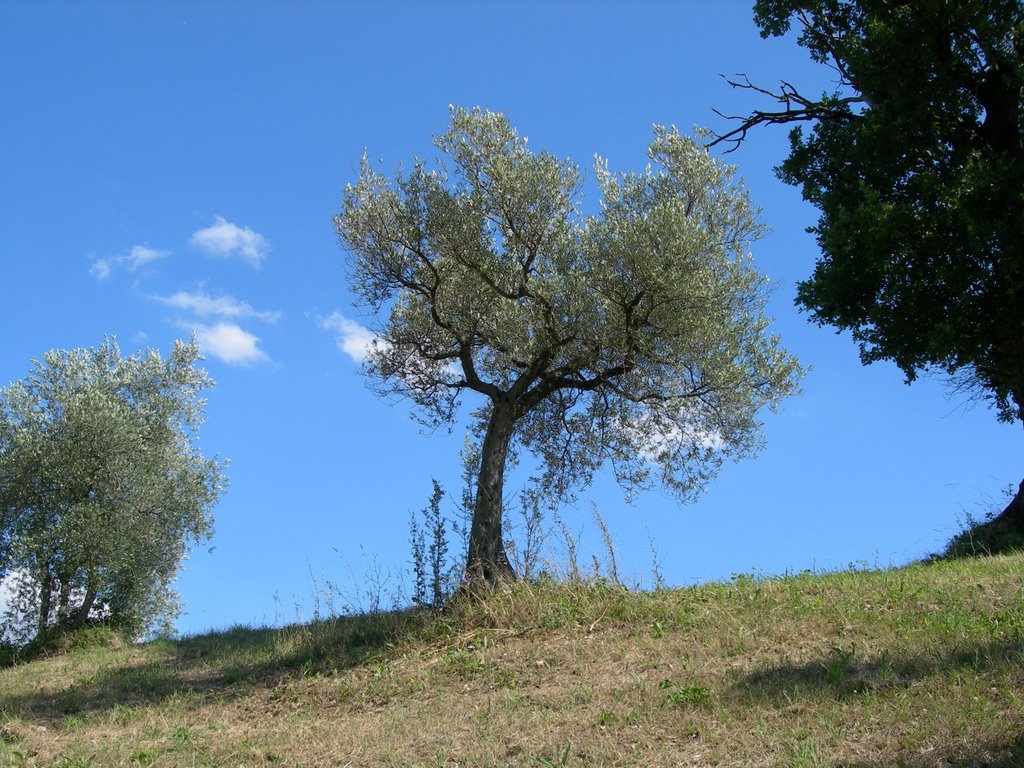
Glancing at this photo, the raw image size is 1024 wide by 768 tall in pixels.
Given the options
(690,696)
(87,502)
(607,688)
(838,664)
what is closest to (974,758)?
(838,664)

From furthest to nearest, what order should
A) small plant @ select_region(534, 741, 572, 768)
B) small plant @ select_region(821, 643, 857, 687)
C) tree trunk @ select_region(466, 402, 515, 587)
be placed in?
1. tree trunk @ select_region(466, 402, 515, 587)
2. small plant @ select_region(821, 643, 857, 687)
3. small plant @ select_region(534, 741, 572, 768)

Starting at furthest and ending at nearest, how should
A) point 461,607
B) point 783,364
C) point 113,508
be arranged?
point 113,508, point 783,364, point 461,607

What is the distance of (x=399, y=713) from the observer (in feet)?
32.4

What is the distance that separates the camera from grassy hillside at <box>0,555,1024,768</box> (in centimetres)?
731

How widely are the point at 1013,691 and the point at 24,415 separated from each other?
21900 millimetres

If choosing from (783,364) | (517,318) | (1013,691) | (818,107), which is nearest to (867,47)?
(818,107)

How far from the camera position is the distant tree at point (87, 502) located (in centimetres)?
1984

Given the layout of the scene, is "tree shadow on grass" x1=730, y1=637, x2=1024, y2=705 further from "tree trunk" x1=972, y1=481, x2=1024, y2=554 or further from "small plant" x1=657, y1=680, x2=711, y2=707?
"tree trunk" x1=972, y1=481, x2=1024, y2=554

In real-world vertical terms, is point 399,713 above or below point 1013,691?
above

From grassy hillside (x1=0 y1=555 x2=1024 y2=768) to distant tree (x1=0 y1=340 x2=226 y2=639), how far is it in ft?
17.5

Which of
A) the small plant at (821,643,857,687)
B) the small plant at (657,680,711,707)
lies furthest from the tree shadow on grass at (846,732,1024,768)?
the small plant at (657,680,711,707)

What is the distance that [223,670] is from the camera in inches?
565

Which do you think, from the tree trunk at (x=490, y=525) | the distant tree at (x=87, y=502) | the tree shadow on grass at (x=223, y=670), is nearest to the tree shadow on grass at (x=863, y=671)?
the tree trunk at (x=490, y=525)

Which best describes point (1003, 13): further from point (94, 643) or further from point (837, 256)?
point (94, 643)
